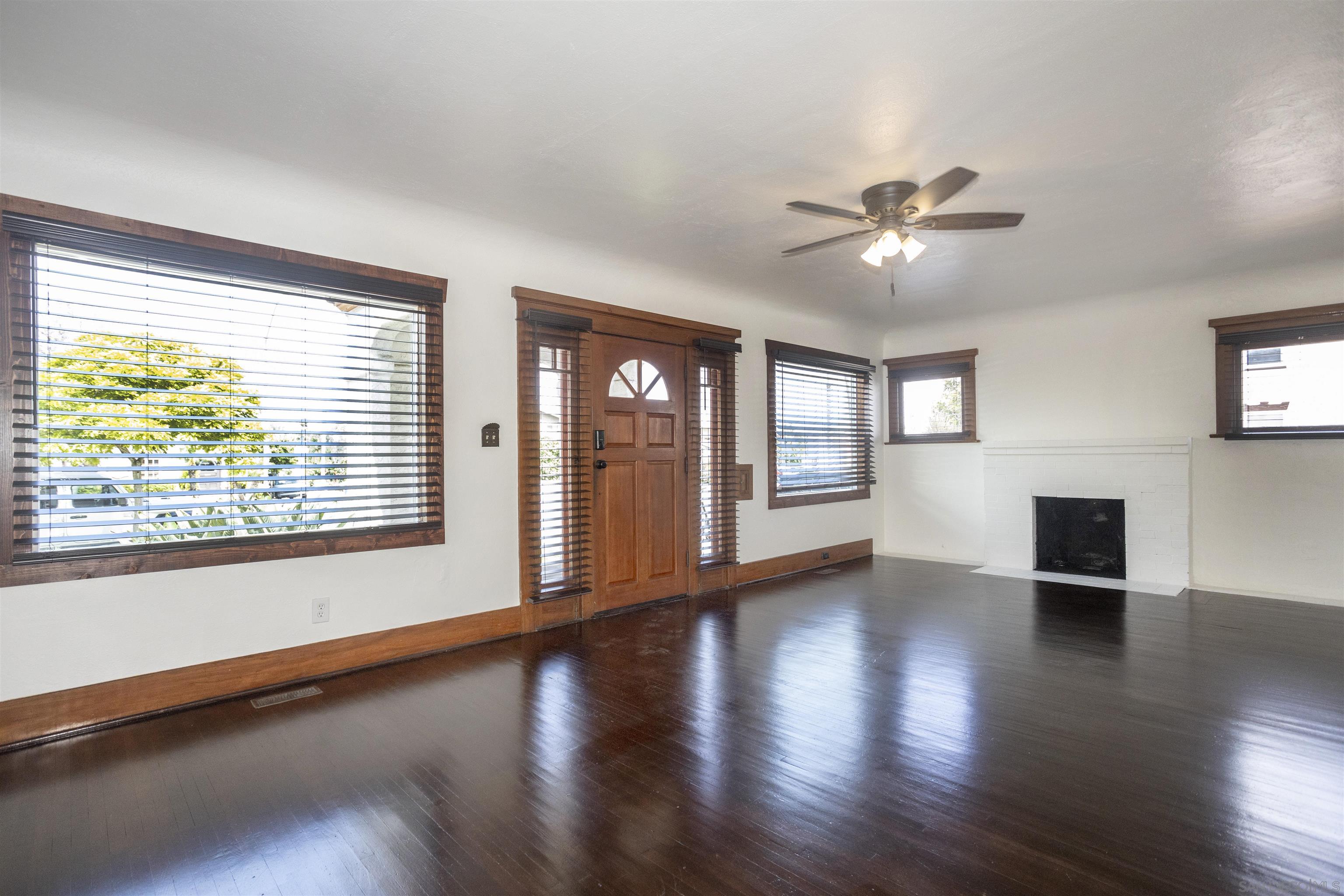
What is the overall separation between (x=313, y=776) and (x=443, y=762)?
46 cm

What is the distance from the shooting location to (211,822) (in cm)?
209

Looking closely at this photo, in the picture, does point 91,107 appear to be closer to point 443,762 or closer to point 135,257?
point 135,257

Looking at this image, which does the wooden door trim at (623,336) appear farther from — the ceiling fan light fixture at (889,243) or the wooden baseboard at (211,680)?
the ceiling fan light fixture at (889,243)

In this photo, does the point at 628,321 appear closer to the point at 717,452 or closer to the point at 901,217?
the point at 717,452

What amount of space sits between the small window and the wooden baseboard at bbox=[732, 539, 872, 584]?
1.35m

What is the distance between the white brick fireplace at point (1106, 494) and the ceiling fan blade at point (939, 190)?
12.7ft

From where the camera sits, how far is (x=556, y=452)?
4.46 meters

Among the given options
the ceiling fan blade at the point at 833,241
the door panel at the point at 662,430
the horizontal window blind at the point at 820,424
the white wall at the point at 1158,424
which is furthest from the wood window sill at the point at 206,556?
the white wall at the point at 1158,424

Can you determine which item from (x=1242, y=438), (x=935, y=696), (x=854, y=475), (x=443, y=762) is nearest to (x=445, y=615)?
(x=443, y=762)

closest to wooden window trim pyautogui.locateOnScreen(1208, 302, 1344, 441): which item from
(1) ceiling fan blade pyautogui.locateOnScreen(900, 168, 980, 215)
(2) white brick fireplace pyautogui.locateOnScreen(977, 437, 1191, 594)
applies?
(2) white brick fireplace pyautogui.locateOnScreen(977, 437, 1191, 594)

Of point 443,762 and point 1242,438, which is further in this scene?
point 1242,438

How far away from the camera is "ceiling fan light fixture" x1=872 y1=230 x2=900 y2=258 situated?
343 cm

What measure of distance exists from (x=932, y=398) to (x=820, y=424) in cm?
155

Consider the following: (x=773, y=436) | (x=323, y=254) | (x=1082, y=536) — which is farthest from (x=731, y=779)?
(x=1082, y=536)
